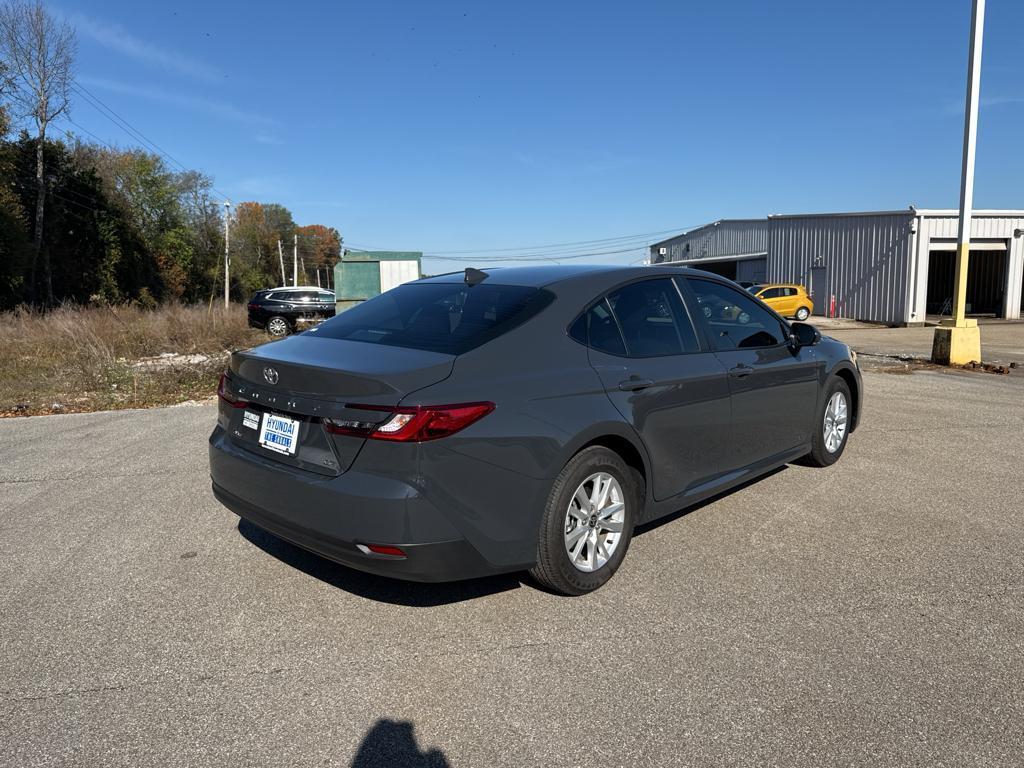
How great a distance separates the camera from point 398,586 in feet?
11.9

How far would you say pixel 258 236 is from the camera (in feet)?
301

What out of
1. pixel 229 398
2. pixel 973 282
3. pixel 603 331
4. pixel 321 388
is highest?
pixel 973 282

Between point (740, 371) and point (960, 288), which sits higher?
point (960, 288)

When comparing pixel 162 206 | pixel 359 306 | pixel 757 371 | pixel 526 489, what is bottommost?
pixel 526 489

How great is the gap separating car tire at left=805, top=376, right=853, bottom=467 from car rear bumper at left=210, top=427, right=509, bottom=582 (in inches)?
134

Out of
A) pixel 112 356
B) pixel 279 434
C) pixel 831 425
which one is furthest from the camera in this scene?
pixel 112 356

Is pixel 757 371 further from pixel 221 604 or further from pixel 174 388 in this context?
pixel 174 388

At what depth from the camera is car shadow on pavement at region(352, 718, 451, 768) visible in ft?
7.61

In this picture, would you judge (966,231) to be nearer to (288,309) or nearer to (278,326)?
(278,326)

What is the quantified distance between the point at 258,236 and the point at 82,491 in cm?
9328

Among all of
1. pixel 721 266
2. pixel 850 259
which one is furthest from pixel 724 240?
pixel 850 259

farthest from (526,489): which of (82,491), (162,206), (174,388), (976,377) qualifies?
(162,206)

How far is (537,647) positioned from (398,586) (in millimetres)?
922

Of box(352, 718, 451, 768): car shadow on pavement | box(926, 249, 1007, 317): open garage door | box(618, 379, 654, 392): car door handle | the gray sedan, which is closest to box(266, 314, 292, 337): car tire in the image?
the gray sedan
